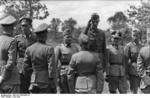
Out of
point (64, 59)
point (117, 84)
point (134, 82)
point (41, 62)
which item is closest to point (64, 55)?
point (64, 59)

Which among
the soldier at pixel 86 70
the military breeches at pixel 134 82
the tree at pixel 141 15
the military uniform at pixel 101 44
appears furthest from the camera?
the tree at pixel 141 15

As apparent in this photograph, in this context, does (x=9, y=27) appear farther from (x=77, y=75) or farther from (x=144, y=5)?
(x=144, y=5)

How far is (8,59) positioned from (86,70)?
4.76 feet

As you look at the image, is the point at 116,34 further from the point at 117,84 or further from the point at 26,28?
the point at 26,28

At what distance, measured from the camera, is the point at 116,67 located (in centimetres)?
1004

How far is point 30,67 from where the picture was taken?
829cm

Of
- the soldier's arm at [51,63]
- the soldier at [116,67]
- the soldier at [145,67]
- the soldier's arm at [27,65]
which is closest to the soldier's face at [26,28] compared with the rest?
the soldier's arm at [27,65]

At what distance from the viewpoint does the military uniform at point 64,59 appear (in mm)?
9836

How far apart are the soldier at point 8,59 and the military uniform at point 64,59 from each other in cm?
210

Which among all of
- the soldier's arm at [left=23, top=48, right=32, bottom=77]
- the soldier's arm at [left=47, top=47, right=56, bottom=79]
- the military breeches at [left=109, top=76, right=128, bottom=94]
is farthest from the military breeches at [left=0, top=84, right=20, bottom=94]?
the military breeches at [left=109, top=76, right=128, bottom=94]

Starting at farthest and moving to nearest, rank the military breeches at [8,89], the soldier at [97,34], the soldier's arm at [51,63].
Result: the soldier at [97,34] < the military breeches at [8,89] < the soldier's arm at [51,63]

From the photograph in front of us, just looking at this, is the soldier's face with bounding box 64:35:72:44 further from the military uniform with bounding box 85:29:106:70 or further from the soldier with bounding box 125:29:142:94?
the soldier with bounding box 125:29:142:94

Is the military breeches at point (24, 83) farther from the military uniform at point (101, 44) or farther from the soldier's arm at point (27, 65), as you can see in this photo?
the military uniform at point (101, 44)

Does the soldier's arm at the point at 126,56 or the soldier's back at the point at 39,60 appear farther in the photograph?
the soldier's arm at the point at 126,56
